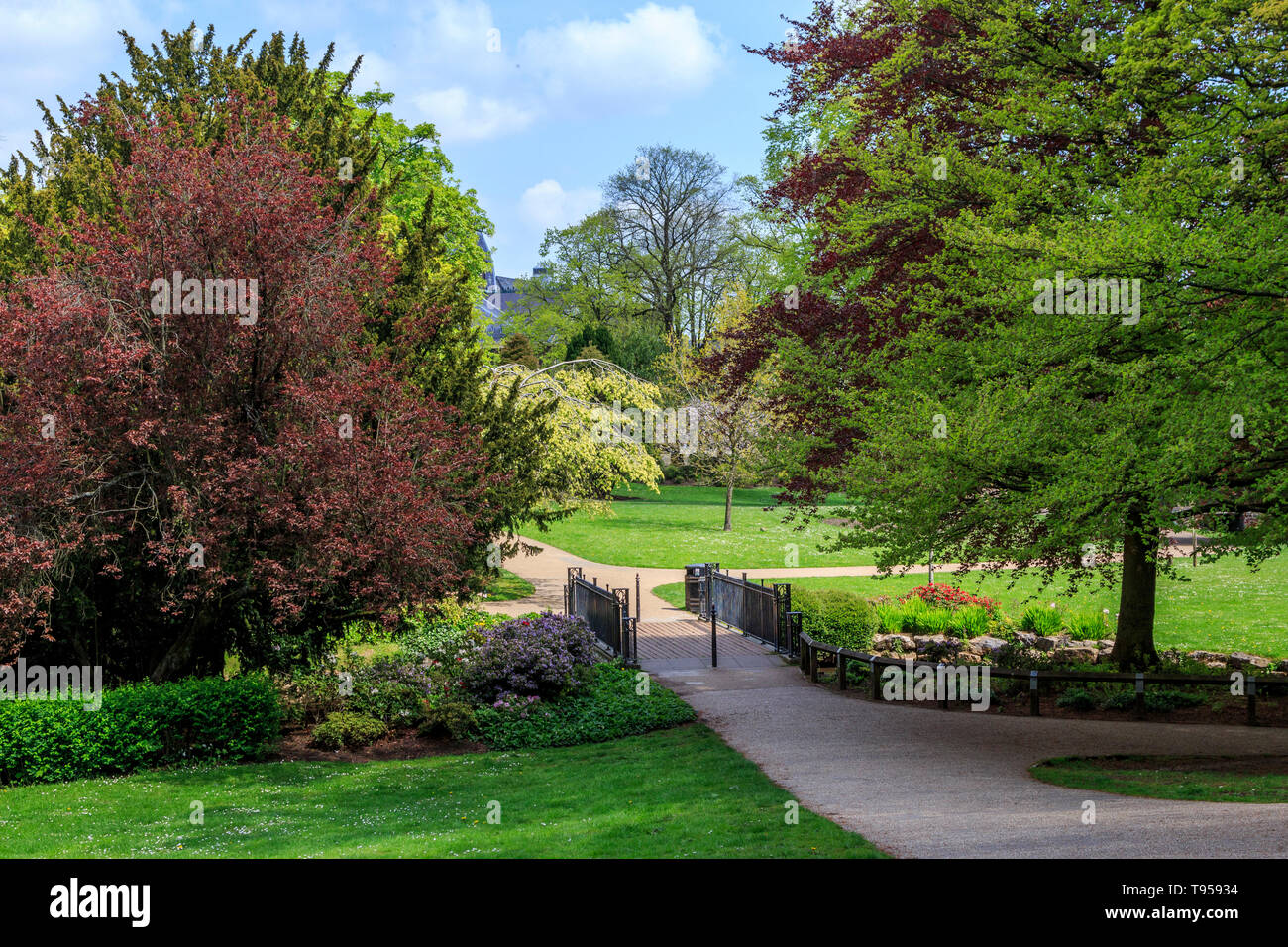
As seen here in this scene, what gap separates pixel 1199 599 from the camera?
2419 cm

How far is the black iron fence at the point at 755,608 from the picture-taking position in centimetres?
1744

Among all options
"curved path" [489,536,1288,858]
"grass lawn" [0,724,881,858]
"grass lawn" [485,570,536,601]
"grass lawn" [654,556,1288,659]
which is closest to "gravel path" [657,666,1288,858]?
"curved path" [489,536,1288,858]

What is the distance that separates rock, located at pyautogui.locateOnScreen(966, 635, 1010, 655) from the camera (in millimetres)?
17472

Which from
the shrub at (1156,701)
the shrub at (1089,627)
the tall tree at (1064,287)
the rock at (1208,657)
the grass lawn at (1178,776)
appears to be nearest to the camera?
the grass lawn at (1178,776)

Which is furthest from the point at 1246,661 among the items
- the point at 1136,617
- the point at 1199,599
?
the point at 1199,599

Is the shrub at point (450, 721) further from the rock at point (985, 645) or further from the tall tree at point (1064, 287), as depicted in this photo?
the rock at point (985, 645)

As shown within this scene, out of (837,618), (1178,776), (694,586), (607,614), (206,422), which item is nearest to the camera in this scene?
(1178,776)

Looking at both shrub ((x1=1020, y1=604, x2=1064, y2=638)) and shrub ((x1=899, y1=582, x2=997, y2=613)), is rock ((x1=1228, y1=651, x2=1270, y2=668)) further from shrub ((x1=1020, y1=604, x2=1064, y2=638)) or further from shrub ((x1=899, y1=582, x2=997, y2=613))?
shrub ((x1=899, y1=582, x2=997, y2=613))

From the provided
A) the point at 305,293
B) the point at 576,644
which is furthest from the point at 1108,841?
the point at 305,293

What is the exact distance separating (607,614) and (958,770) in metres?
8.44

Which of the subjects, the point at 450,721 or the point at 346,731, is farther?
the point at 450,721

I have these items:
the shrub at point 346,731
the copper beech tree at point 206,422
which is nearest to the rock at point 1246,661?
the copper beech tree at point 206,422

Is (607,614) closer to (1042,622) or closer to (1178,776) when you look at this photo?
(1042,622)

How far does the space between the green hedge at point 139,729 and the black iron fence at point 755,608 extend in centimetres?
801
